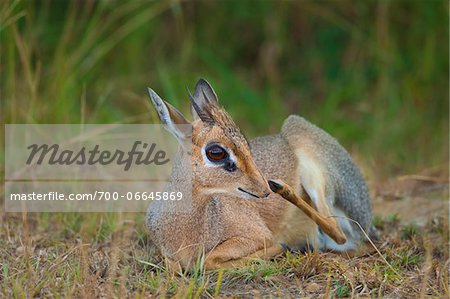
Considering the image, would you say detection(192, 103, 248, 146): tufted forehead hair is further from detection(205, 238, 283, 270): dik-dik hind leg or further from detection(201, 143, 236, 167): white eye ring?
detection(205, 238, 283, 270): dik-dik hind leg

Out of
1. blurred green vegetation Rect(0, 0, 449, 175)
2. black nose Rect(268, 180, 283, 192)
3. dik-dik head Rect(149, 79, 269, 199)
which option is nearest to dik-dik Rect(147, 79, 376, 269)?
dik-dik head Rect(149, 79, 269, 199)

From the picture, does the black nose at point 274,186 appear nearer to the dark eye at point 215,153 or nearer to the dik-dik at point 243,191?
the dik-dik at point 243,191

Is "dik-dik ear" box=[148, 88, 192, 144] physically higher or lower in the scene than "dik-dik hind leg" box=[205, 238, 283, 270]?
higher

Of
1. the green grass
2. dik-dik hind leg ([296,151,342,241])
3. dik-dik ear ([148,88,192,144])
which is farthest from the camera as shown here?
dik-dik hind leg ([296,151,342,241])

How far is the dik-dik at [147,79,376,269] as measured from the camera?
5.21 m

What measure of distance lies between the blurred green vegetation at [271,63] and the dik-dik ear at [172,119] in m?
3.17

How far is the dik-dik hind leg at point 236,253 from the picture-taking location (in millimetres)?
5395

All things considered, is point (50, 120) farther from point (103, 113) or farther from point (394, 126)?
point (394, 126)

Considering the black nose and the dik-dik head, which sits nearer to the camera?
the dik-dik head

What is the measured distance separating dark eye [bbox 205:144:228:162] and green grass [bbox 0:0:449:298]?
671 mm

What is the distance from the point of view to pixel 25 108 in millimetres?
8023

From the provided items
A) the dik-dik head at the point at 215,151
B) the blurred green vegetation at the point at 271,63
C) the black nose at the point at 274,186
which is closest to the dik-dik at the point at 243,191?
the dik-dik head at the point at 215,151

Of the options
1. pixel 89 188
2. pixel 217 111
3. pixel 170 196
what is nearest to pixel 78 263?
pixel 170 196

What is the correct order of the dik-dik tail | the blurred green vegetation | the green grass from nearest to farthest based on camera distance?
the green grass
the dik-dik tail
the blurred green vegetation
